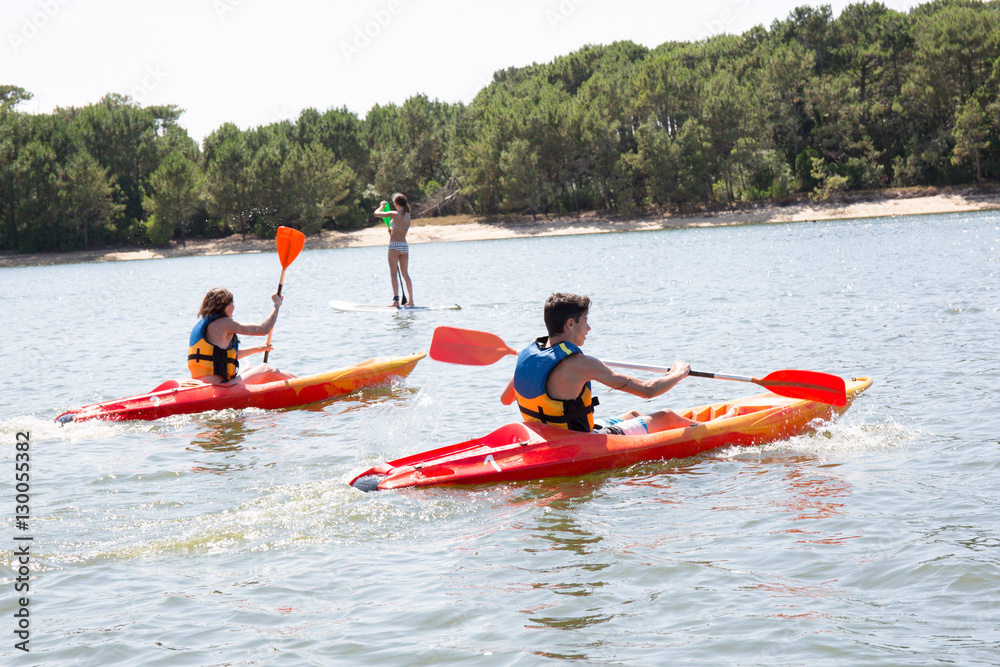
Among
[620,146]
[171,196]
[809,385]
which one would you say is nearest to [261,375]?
[809,385]

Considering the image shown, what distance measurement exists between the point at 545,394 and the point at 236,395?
3957 millimetres

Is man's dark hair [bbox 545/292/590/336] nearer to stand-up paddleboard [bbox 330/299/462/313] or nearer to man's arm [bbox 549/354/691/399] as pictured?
man's arm [bbox 549/354/691/399]

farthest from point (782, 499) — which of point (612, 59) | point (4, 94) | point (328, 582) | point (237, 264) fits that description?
point (4, 94)

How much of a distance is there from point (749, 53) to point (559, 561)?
56.8 m

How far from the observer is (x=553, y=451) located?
5.94m

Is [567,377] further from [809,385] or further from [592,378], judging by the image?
[809,385]

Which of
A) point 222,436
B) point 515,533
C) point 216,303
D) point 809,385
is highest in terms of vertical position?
point 216,303

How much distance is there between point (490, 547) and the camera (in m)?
4.84

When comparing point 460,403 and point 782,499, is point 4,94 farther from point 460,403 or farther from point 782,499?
point 782,499

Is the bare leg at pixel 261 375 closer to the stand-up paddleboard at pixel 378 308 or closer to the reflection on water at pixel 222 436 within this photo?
the reflection on water at pixel 222 436

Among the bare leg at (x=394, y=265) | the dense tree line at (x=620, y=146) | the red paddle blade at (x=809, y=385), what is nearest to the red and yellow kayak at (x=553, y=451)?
the red paddle blade at (x=809, y=385)

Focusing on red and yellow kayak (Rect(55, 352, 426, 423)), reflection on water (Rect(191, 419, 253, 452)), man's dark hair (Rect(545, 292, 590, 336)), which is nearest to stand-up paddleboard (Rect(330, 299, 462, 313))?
red and yellow kayak (Rect(55, 352, 426, 423))

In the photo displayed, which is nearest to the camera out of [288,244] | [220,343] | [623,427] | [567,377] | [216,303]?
[567,377]

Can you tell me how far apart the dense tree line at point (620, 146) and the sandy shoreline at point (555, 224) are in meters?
1.07
